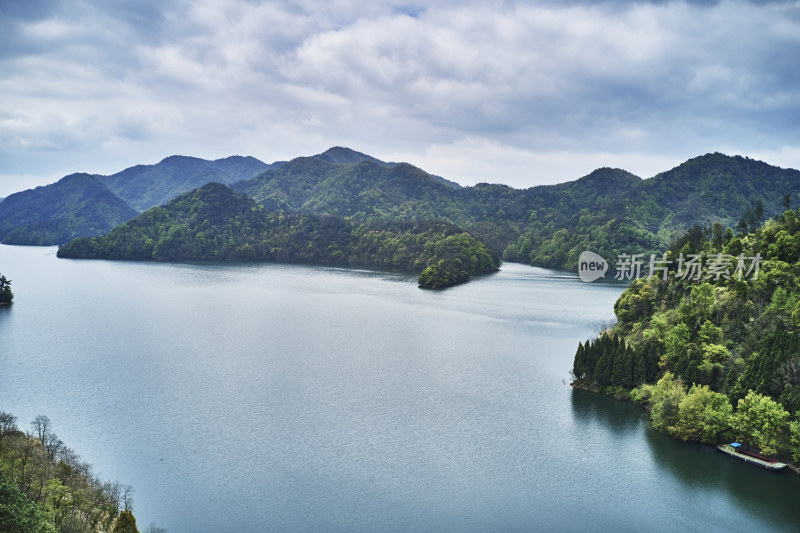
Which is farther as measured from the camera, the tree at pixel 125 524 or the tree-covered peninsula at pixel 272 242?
the tree-covered peninsula at pixel 272 242

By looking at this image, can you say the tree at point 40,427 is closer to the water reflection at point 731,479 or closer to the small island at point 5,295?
the water reflection at point 731,479

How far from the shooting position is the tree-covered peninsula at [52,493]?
20672mm

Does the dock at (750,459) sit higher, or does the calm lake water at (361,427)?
the dock at (750,459)

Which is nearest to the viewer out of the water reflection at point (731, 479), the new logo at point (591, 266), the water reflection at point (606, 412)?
the water reflection at point (731, 479)

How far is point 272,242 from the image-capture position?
618 ft

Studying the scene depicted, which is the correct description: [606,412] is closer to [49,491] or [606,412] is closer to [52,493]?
[52,493]

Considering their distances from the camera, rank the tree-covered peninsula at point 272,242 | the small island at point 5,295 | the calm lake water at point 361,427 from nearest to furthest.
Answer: the calm lake water at point 361,427
the small island at point 5,295
the tree-covered peninsula at point 272,242

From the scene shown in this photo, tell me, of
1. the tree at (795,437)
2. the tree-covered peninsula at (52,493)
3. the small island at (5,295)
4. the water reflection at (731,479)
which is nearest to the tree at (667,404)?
the water reflection at (731,479)

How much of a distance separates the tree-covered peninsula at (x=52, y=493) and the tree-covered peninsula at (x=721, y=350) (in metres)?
34.4

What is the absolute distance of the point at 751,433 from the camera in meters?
35.0

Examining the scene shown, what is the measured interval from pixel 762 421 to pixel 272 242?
168078 mm

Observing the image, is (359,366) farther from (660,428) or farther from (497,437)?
(660,428)

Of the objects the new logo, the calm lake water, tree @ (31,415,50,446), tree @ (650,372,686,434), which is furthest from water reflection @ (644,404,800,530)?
the new logo

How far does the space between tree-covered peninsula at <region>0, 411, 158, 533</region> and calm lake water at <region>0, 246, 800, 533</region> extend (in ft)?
6.40
